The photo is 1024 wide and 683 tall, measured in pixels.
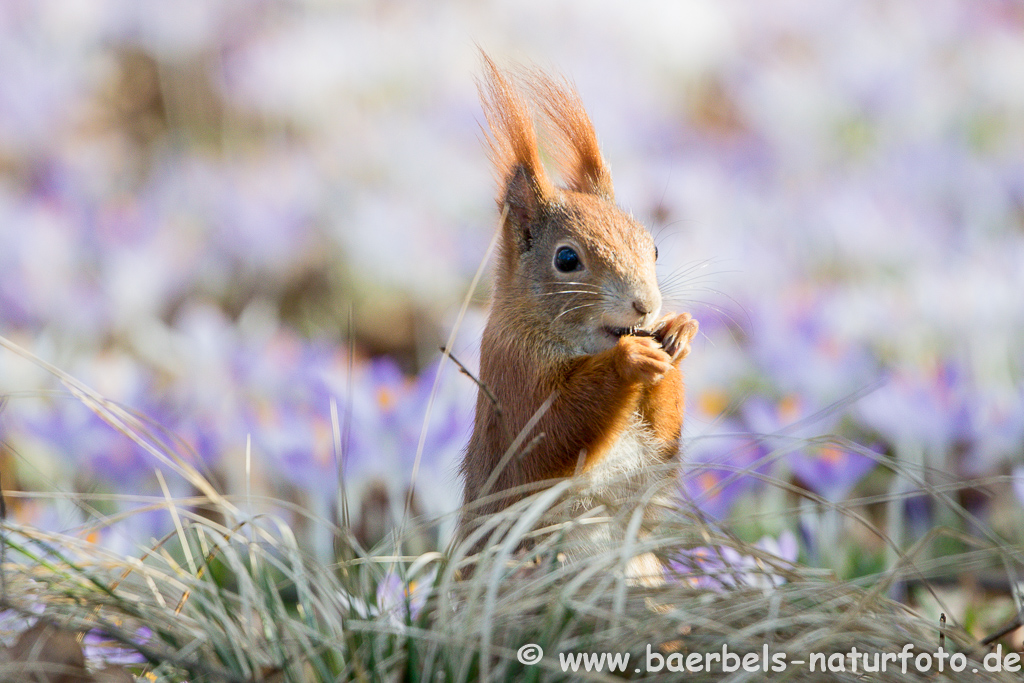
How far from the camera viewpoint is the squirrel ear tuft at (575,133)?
1.55m

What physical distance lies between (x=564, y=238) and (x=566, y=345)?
0.49 ft

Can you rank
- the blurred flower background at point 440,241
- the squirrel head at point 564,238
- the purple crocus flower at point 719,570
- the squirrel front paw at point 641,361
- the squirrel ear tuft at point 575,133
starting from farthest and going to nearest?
the blurred flower background at point 440,241, the squirrel ear tuft at point 575,133, the squirrel head at point 564,238, the squirrel front paw at point 641,361, the purple crocus flower at point 719,570

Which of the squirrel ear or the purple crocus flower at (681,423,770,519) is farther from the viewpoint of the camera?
the purple crocus flower at (681,423,770,519)

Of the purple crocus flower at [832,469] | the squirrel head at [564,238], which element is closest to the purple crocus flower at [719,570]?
the purple crocus flower at [832,469]

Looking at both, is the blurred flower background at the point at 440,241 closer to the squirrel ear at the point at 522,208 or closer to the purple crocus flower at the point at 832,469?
the purple crocus flower at the point at 832,469

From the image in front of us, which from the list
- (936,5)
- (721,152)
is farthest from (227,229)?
(936,5)

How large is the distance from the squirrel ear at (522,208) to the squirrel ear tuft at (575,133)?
14 centimetres

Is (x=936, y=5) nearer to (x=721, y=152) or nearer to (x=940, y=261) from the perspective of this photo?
(x=721, y=152)

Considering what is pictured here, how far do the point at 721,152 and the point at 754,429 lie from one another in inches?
86.6

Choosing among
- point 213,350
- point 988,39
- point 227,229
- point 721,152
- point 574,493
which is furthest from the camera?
point 988,39

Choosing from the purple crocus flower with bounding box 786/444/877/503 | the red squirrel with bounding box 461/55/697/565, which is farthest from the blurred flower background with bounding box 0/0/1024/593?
the red squirrel with bounding box 461/55/697/565

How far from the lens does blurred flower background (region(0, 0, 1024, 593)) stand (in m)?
1.75

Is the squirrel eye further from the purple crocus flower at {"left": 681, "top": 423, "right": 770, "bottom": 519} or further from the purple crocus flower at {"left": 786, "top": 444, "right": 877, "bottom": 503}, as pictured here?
the purple crocus flower at {"left": 786, "top": 444, "right": 877, "bottom": 503}

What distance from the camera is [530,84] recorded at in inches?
61.3
